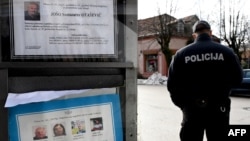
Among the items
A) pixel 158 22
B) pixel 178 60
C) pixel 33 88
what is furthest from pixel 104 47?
pixel 158 22

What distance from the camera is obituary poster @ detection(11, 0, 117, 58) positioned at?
130cm

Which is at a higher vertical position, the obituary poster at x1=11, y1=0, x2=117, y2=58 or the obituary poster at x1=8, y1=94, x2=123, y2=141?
the obituary poster at x1=11, y1=0, x2=117, y2=58

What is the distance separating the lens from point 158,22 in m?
29.0

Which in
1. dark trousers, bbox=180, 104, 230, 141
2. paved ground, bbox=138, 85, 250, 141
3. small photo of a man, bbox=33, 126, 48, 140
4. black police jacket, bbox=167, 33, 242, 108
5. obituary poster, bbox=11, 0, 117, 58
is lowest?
paved ground, bbox=138, 85, 250, 141

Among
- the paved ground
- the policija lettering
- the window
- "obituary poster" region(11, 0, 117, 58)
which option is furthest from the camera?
the window

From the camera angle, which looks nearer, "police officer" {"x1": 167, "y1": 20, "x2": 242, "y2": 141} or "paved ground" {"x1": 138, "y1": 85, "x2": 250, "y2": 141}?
"police officer" {"x1": 167, "y1": 20, "x2": 242, "y2": 141}

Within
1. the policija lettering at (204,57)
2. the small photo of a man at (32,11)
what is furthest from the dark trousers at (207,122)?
the small photo of a man at (32,11)

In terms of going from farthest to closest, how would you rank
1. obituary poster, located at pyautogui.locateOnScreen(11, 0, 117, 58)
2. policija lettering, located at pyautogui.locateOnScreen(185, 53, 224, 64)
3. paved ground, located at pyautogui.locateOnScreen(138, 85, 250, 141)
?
1. paved ground, located at pyautogui.locateOnScreen(138, 85, 250, 141)
2. policija lettering, located at pyautogui.locateOnScreen(185, 53, 224, 64)
3. obituary poster, located at pyautogui.locateOnScreen(11, 0, 117, 58)

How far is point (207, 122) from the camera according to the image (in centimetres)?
297

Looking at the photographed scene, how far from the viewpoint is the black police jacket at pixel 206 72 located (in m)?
2.86

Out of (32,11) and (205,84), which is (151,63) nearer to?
(205,84)

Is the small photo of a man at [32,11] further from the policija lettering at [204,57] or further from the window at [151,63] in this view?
the window at [151,63]

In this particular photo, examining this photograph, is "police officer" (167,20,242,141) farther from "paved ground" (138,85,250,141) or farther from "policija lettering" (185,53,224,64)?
"paved ground" (138,85,250,141)

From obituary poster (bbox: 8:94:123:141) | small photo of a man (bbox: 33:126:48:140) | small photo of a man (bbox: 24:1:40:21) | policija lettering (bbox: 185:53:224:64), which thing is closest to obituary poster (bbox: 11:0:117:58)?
small photo of a man (bbox: 24:1:40:21)
